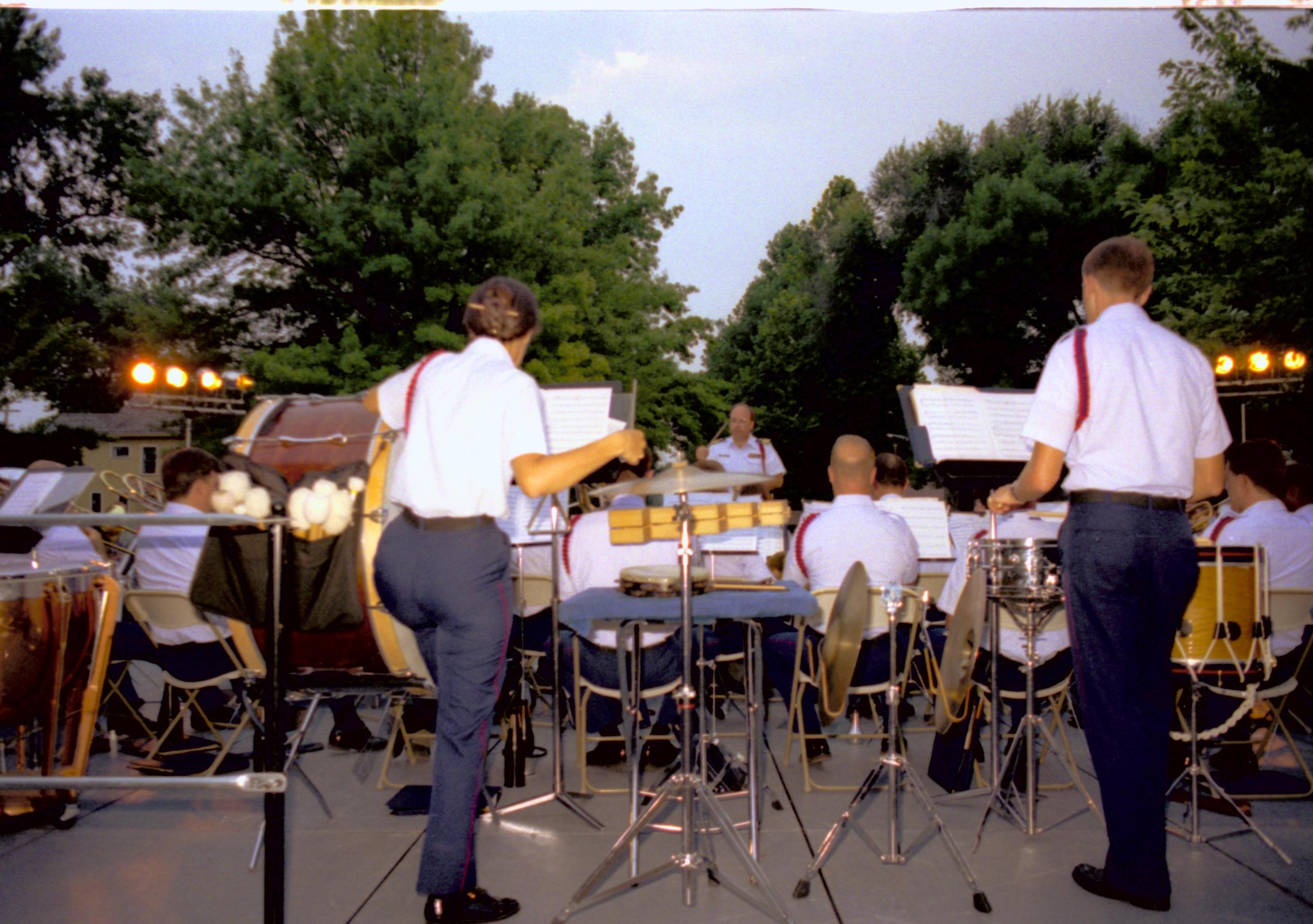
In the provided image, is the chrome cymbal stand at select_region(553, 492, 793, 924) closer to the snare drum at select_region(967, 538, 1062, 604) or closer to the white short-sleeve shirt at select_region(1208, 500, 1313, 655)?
the snare drum at select_region(967, 538, 1062, 604)

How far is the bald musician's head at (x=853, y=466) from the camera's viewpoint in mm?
4555

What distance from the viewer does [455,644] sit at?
2951 mm

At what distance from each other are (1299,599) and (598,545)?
115 inches

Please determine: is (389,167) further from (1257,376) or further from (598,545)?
(598,545)

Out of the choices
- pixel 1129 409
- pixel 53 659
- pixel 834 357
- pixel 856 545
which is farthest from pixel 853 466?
pixel 834 357

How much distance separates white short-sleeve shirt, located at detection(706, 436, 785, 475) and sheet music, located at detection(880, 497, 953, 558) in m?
2.30

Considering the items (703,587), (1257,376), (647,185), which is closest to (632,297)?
(647,185)

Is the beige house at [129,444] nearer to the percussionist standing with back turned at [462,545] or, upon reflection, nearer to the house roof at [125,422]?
the house roof at [125,422]

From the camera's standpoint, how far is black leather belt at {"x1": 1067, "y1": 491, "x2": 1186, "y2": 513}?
121 inches

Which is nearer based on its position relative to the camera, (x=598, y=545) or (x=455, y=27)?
(x=598, y=545)

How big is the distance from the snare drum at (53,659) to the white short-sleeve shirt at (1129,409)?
3588 mm

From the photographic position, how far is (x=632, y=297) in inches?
991

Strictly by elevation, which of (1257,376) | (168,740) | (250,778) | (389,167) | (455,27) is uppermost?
(455,27)

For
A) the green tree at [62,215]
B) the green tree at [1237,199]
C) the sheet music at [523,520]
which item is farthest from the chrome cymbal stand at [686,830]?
the green tree at [62,215]
